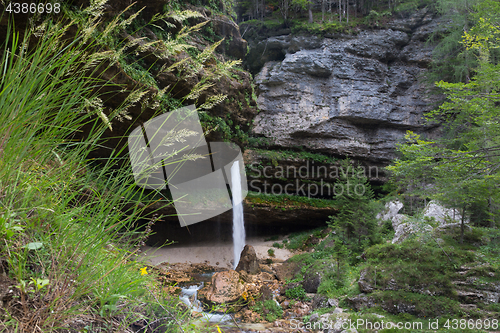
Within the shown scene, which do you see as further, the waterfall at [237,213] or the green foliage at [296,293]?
the waterfall at [237,213]

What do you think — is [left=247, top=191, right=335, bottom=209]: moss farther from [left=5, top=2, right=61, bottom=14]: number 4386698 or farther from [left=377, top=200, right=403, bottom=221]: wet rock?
[left=5, top=2, right=61, bottom=14]: number 4386698

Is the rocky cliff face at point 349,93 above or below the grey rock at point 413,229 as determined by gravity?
above

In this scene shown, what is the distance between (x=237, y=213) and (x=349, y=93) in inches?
426

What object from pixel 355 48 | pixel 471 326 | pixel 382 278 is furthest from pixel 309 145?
pixel 471 326

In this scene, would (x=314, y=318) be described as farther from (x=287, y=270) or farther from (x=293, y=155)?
(x=293, y=155)

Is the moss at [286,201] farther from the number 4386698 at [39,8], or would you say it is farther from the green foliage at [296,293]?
the number 4386698 at [39,8]

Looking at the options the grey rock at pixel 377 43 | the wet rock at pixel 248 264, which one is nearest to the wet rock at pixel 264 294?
the wet rock at pixel 248 264

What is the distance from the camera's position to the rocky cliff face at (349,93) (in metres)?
16.0

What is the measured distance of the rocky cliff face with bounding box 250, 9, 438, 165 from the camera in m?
16.0

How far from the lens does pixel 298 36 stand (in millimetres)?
16719

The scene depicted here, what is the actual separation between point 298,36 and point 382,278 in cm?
1612

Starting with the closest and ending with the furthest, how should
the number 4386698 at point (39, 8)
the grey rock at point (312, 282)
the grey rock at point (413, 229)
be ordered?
1. the number 4386698 at point (39, 8)
2. the grey rock at point (413, 229)
3. the grey rock at point (312, 282)

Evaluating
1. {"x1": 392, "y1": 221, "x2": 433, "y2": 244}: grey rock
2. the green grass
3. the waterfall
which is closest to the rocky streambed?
{"x1": 392, "y1": 221, "x2": 433, "y2": 244}: grey rock

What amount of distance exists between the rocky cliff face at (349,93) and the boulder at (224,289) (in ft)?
33.4
